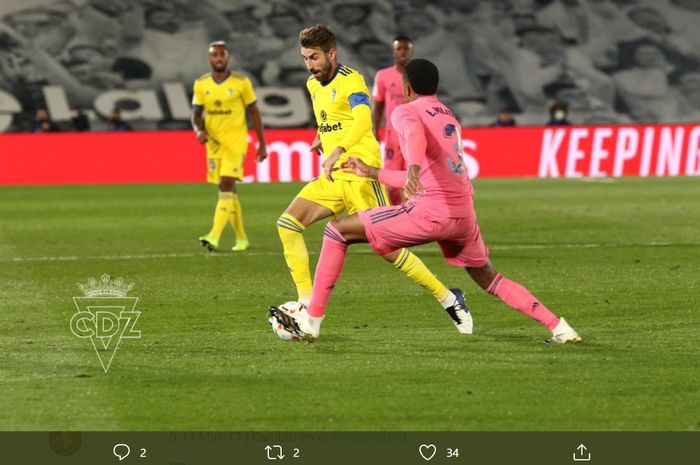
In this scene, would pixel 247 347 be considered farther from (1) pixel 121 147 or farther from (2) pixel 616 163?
(2) pixel 616 163

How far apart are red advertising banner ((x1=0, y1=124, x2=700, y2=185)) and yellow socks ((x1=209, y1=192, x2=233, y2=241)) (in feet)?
32.1

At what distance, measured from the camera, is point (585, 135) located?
25.7 m

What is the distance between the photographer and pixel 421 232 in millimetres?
7492

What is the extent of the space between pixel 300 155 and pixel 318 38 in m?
16.5

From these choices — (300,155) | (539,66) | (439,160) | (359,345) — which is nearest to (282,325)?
(359,345)

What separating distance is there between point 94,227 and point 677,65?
89.4ft

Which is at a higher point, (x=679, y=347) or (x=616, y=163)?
(x=616, y=163)

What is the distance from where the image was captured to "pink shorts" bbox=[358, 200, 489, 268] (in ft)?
24.5

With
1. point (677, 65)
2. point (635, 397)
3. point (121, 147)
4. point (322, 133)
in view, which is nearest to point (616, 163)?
point (121, 147)

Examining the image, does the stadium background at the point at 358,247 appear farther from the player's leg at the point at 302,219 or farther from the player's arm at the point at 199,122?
the player's arm at the point at 199,122

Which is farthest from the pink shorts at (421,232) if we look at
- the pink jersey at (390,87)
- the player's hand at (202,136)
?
the player's hand at (202,136)

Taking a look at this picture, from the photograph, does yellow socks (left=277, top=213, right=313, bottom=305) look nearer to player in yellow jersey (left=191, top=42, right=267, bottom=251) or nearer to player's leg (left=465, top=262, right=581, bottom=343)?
player's leg (left=465, top=262, right=581, bottom=343)

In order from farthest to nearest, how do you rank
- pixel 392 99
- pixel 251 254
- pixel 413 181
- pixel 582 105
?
pixel 582 105
pixel 392 99
pixel 251 254
pixel 413 181

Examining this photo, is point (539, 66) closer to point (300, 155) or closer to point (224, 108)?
point (300, 155)
